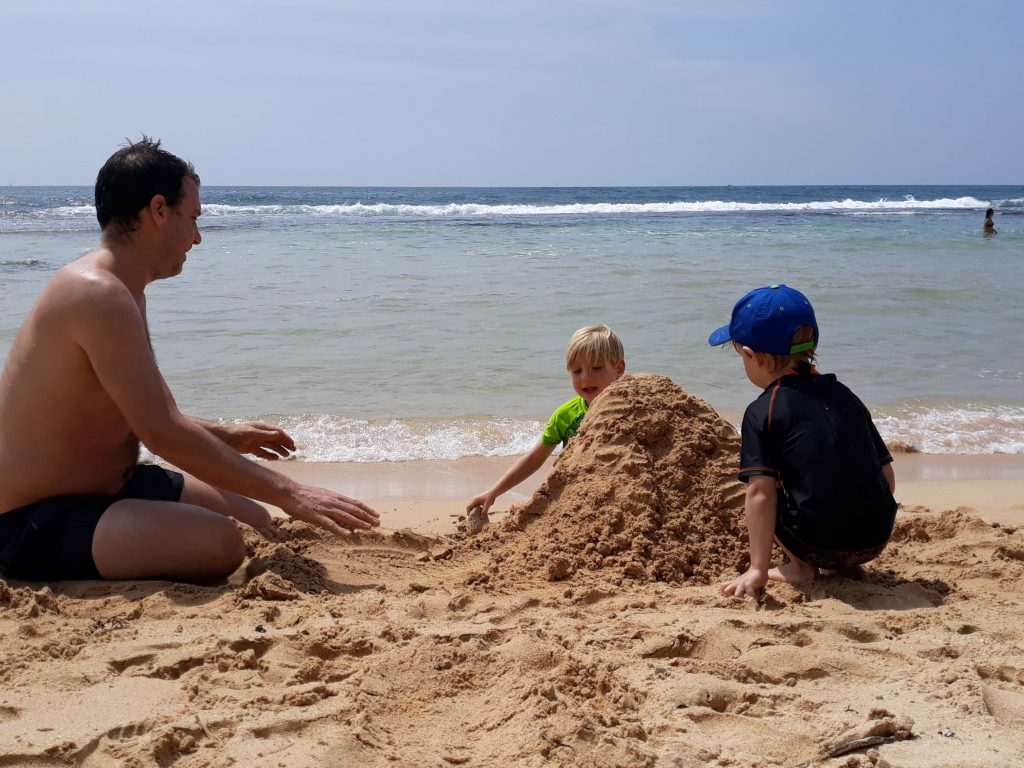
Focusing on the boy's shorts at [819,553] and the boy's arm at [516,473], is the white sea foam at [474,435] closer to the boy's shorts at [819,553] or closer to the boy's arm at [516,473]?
the boy's arm at [516,473]

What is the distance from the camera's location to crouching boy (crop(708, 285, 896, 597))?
2.86 meters

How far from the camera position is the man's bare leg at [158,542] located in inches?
116

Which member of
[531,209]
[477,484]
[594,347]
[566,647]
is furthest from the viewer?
[531,209]

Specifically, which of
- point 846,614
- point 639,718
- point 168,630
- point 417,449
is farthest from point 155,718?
point 417,449

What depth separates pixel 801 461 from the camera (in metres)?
2.87

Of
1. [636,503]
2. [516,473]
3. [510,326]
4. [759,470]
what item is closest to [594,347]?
[516,473]

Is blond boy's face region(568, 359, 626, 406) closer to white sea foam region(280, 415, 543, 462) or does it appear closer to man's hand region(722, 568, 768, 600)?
man's hand region(722, 568, 768, 600)

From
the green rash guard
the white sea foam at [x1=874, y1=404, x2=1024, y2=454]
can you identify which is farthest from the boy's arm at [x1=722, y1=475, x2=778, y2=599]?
the white sea foam at [x1=874, y1=404, x2=1024, y2=454]

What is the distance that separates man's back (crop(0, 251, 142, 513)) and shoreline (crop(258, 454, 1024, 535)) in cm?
131

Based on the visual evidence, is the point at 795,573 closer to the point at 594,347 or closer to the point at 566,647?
the point at 566,647

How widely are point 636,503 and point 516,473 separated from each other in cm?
85

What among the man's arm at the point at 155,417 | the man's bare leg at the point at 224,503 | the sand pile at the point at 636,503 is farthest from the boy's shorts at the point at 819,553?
the man's bare leg at the point at 224,503

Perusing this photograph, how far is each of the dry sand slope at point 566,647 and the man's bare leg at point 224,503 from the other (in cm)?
13

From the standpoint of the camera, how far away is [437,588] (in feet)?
9.97
